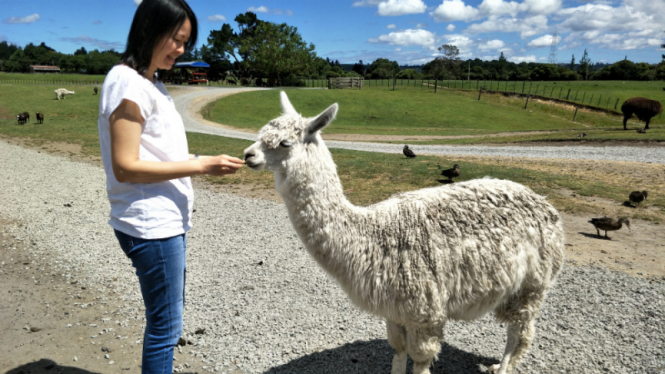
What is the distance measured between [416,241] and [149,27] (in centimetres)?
239

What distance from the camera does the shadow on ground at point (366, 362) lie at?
4.11 metres

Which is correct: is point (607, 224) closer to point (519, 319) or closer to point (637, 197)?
point (637, 197)

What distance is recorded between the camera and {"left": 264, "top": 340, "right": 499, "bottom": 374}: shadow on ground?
4.11 meters

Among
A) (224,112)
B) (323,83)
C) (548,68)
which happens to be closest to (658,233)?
(224,112)

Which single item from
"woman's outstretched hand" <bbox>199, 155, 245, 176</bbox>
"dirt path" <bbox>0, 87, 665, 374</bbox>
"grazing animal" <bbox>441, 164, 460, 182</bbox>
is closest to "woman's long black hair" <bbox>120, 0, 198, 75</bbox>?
"woman's outstretched hand" <bbox>199, 155, 245, 176</bbox>

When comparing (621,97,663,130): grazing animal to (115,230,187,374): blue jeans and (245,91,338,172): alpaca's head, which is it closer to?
(245,91,338,172): alpaca's head

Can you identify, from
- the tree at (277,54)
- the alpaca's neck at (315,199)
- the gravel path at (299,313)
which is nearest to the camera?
the alpaca's neck at (315,199)

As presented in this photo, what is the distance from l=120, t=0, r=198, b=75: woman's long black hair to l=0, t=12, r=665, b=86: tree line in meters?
59.0

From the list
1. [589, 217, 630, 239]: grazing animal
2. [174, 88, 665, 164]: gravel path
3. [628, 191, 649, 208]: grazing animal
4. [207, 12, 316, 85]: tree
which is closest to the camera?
[589, 217, 630, 239]: grazing animal

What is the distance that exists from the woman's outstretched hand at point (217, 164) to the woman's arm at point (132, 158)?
9cm

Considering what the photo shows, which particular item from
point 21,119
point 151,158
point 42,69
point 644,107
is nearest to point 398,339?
point 151,158

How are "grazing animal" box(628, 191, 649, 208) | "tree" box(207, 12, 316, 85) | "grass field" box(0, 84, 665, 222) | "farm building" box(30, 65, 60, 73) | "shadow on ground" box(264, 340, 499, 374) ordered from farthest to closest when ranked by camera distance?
"farm building" box(30, 65, 60, 73) < "tree" box(207, 12, 316, 85) < "grass field" box(0, 84, 665, 222) < "grazing animal" box(628, 191, 649, 208) < "shadow on ground" box(264, 340, 499, 374)

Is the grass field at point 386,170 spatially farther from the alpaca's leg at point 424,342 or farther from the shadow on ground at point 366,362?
the alpaca's leg at point 424,342

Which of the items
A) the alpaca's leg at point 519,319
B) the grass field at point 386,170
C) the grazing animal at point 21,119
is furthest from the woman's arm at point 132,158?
the grazing animal at point 21,119
